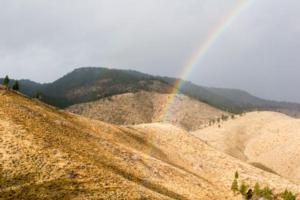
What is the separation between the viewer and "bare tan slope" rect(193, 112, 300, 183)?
133 meters

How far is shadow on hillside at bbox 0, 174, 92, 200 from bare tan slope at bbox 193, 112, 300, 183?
311 ft

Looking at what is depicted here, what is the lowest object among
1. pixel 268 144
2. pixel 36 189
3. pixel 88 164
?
pixel 36 189

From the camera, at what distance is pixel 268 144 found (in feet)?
547

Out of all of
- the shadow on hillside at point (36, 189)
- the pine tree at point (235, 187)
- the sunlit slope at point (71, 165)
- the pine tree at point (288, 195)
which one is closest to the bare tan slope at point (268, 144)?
the pine tree at point (288, 195)

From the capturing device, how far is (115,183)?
40.5m

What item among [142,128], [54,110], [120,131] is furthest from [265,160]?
[54,110]

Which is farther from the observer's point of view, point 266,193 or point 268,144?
point 268,144

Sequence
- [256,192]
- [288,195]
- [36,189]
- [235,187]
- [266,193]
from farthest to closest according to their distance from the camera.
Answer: [235,187] → [266,193] → [288,195] → [256,192] → [36,189]

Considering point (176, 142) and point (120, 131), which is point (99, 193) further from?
point (176, 142)

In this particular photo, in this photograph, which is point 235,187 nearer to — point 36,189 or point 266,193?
point 266,193

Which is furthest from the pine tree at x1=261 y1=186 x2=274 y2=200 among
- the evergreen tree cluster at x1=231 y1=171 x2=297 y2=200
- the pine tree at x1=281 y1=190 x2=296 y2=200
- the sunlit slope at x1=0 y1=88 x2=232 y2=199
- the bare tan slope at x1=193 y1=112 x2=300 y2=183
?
the bare tan slope at x1=193 y1=112 x2=300 y2=183

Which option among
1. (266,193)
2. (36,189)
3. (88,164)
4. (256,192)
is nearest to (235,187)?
(256,192)

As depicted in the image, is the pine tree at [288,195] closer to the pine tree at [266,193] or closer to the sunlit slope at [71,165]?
the pine tree at [266,193]

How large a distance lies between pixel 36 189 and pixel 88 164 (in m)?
8.46
